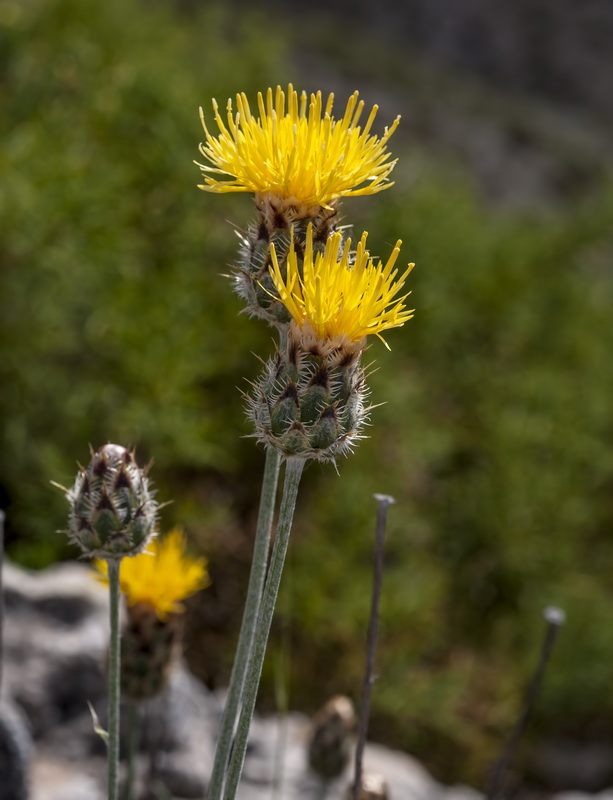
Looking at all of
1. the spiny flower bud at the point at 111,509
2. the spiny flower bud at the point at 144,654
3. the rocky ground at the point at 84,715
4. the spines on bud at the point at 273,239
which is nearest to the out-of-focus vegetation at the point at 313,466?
the rocky ground at the point at 84,715

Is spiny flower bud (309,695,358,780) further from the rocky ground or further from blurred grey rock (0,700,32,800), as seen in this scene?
blurred grey rock (0,700,32,800)

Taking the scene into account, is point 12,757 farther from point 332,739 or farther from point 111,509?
point 111,509

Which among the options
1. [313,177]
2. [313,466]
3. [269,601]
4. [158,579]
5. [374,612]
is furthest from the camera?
[313,466]

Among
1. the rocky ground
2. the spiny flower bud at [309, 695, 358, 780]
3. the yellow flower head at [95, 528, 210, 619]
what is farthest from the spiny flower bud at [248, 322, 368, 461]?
the rocky ground

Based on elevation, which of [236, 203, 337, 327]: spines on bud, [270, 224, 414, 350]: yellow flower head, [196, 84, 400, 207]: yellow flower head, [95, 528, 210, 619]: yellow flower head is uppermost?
[196, 84, 400, 207]: yellow flower head

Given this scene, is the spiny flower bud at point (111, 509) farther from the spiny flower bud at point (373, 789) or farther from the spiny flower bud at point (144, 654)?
the spiny flower bud at point (373, 789)

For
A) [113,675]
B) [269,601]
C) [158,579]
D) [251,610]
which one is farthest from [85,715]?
[269,601]

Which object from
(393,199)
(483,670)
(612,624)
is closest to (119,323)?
(393,199)
